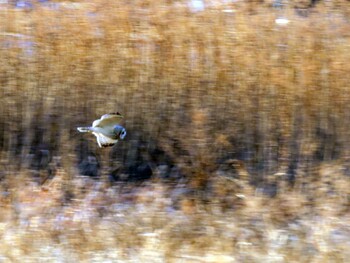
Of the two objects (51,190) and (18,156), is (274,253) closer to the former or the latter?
(51,190)

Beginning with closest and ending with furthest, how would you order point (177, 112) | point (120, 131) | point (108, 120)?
1. point (108, 120)
2. point (120, 131)
3. point (177, 112)

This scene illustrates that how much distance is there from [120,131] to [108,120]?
0.69 ft

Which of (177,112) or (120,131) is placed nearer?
(120,131)

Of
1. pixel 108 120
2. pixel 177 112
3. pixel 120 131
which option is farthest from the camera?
pixel 177 112

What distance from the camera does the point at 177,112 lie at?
6594mm


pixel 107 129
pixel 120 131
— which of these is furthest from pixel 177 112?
pixel 107 129

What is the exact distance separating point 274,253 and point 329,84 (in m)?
2.17

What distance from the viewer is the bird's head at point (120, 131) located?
627 cm

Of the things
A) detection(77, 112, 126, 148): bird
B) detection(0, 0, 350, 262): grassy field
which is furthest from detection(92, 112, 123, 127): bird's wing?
detection(0, 0, 350, 262): grassy field

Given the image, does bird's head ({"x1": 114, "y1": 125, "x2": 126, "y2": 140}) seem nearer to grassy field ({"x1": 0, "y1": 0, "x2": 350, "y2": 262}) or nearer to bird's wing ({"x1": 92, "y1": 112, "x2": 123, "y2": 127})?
bird's wing ({"x1": 92, "y1": 112, "x2": 123, "y2": 127})

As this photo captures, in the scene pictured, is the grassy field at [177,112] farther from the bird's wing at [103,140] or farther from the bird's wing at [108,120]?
the bird's wing at [108,120]

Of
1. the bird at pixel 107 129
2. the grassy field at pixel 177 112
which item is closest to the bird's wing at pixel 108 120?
the bird at pixel 107 129

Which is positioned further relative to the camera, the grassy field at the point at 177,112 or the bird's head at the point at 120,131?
the bird's head at the point at 120,131

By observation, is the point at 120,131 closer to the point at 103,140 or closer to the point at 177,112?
the point at 103,140
